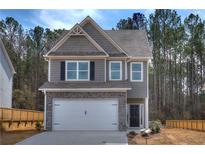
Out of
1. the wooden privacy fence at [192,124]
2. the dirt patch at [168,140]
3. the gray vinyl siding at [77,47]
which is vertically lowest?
the dirt patch at [168,140]

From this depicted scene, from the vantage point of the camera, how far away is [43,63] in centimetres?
5984

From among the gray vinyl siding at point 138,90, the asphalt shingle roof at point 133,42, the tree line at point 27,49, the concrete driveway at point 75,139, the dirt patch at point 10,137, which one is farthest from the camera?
the tree line at point 27,49

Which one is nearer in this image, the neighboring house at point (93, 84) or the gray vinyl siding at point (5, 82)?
the neighboring house at point (93, 84)

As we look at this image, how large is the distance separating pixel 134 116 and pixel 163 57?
29.9 meters

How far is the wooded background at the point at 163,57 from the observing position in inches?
2292

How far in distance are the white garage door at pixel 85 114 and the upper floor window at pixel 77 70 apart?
1583 millimetres

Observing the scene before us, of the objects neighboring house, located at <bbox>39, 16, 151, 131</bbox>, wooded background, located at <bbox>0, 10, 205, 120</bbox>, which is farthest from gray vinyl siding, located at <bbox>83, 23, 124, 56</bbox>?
wooded background, located at <bbox>0, 10, 205, 120</bbox>

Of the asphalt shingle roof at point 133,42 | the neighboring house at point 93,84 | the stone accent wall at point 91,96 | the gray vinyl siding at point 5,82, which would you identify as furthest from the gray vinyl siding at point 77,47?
the gray vinyl siding at point 5,82

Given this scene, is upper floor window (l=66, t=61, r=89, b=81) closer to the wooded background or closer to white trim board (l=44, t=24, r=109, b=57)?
white trim board (l=44, t=24, r=109, b=57)

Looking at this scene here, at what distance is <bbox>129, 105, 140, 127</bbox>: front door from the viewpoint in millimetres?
32559

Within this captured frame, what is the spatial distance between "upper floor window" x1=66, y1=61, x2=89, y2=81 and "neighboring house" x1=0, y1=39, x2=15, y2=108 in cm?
1035

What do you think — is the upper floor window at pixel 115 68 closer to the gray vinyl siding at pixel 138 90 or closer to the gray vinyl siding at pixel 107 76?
the gray vinyl siding at pixel 107 76
